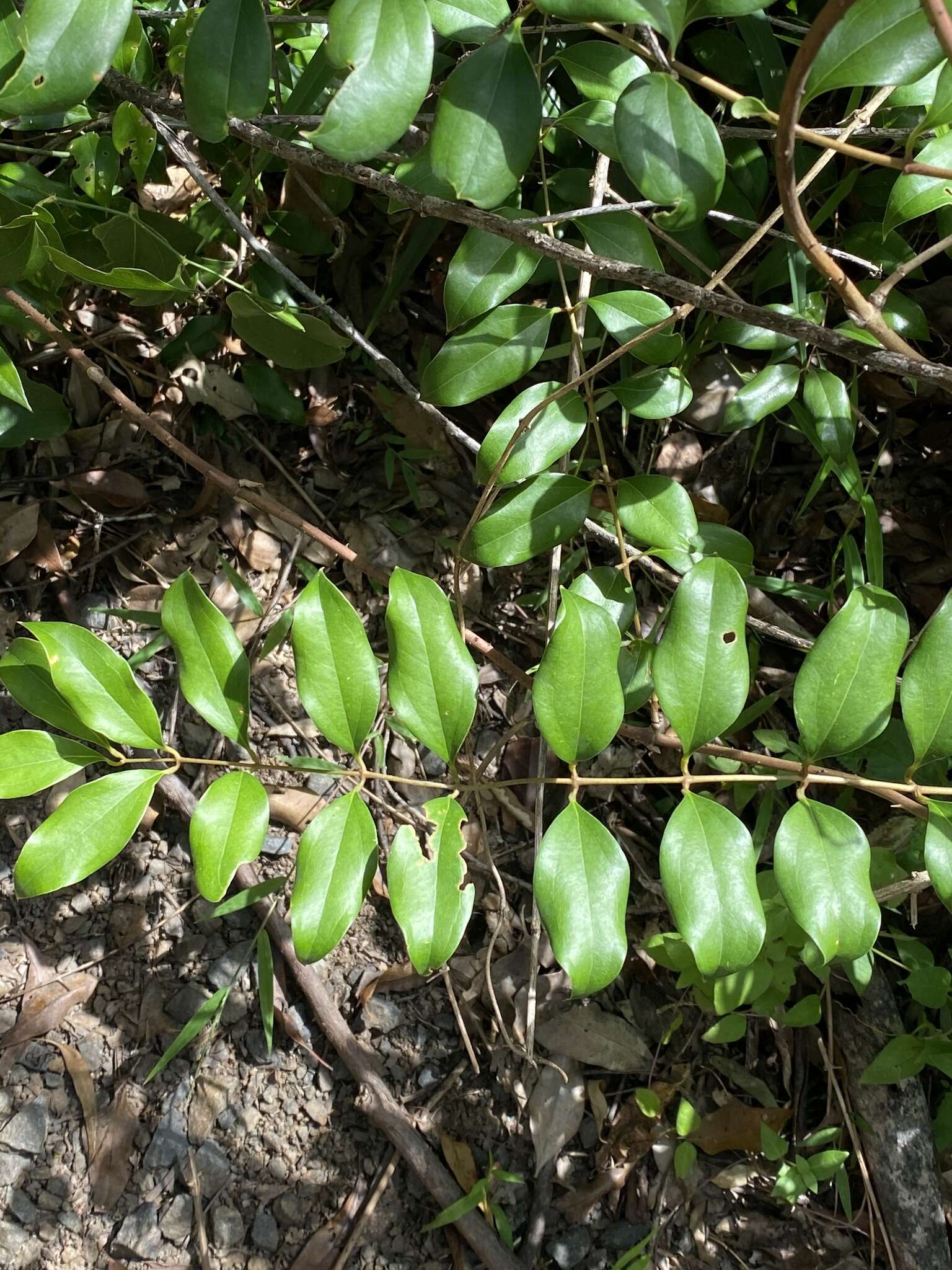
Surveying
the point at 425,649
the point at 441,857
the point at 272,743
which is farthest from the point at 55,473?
the point at 441,857

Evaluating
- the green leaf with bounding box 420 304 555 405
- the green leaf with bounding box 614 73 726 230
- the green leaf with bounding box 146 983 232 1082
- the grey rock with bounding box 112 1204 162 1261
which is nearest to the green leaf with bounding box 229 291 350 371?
the green leaf with bounding box 420 304 555 405

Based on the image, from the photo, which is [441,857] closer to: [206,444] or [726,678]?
[726,678]

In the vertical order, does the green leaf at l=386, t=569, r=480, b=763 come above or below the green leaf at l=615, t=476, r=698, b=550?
above

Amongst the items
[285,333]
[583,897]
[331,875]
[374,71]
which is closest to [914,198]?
[374,71]

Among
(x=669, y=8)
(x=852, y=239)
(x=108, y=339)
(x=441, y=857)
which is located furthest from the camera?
(x=108, y=339)

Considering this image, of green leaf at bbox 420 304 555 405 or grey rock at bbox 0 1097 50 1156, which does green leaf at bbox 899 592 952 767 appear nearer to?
green leaf at bbox 420 304 555 405

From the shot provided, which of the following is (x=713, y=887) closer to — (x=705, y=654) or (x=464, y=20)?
(x=705, y=654)

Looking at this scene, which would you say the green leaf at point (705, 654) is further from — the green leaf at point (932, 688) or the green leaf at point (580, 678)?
the green leaf at point (932, 688)

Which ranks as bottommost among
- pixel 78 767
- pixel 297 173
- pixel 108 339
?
pixel 78 767
